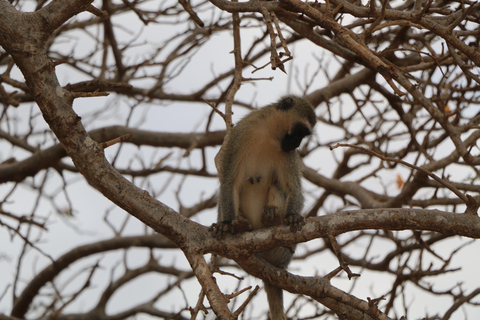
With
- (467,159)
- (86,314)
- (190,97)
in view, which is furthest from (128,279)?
(467,159)

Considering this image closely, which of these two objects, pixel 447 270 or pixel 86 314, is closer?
pixel 447 270

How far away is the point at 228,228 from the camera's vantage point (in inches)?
156

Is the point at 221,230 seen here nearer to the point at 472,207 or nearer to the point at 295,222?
the point at 295,222

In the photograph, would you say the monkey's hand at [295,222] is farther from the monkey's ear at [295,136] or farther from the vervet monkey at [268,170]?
the monkey's ear at [295,136]

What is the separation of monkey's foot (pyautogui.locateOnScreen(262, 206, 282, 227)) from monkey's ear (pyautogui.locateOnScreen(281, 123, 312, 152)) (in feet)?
1.88

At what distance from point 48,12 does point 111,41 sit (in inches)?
124

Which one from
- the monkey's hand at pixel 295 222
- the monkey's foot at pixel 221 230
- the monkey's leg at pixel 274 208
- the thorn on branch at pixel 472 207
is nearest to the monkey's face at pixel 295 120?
the monkey's leg at pixel 274 208

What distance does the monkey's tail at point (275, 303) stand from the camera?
4.87m

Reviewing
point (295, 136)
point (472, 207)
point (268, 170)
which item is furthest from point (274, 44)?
point (268, 170)

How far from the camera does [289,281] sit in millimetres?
3785

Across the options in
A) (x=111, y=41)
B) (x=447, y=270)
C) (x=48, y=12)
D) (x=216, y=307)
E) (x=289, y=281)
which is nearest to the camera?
(x=216, y=307)

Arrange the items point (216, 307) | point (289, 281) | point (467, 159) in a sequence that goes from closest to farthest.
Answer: point (216, 307) → point (289, 281) → point (467, 159)

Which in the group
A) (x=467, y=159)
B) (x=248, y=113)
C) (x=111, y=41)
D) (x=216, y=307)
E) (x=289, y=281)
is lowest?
(x=216, y=307)

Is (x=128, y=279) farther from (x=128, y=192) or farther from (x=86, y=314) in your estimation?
(x=128, y=192)
